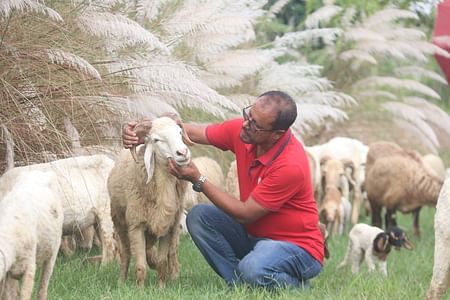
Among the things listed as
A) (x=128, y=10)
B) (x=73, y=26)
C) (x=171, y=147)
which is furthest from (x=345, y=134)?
(x=171, y=147)

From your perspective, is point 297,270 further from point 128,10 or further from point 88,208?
point 128,10

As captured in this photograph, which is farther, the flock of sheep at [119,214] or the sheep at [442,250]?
the sheep at [442,250]

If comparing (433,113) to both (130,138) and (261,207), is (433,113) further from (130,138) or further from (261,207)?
(130,138)

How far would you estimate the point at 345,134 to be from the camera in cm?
1465

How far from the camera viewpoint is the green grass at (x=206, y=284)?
6363mm

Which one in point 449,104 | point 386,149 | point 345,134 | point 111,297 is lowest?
point 449,104

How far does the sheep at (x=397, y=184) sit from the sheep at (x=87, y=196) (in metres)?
4.31

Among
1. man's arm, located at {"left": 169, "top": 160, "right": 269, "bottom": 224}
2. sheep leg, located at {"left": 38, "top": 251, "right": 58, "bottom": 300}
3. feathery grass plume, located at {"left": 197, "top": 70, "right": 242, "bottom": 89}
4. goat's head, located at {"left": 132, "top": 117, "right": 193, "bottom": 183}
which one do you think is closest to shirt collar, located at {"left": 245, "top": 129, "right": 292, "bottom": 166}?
man's arm, located at {"left": 169, "top": 160, "right": 269, "bottom": 224}

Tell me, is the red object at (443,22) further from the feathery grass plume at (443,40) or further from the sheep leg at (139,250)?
the sheep leg at (139,250)

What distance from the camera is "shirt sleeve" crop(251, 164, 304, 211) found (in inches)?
260

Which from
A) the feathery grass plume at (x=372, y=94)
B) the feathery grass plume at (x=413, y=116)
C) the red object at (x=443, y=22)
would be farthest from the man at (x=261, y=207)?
the feathery grass plume at (x=372, y=94)

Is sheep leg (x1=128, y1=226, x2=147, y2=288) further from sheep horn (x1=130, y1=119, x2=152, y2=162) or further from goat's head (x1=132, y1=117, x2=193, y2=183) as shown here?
sheep horn (x1=130, y1=119, x2=152, y2=162)

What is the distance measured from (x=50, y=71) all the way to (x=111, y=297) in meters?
2.04

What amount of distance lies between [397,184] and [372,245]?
3.24 metres
